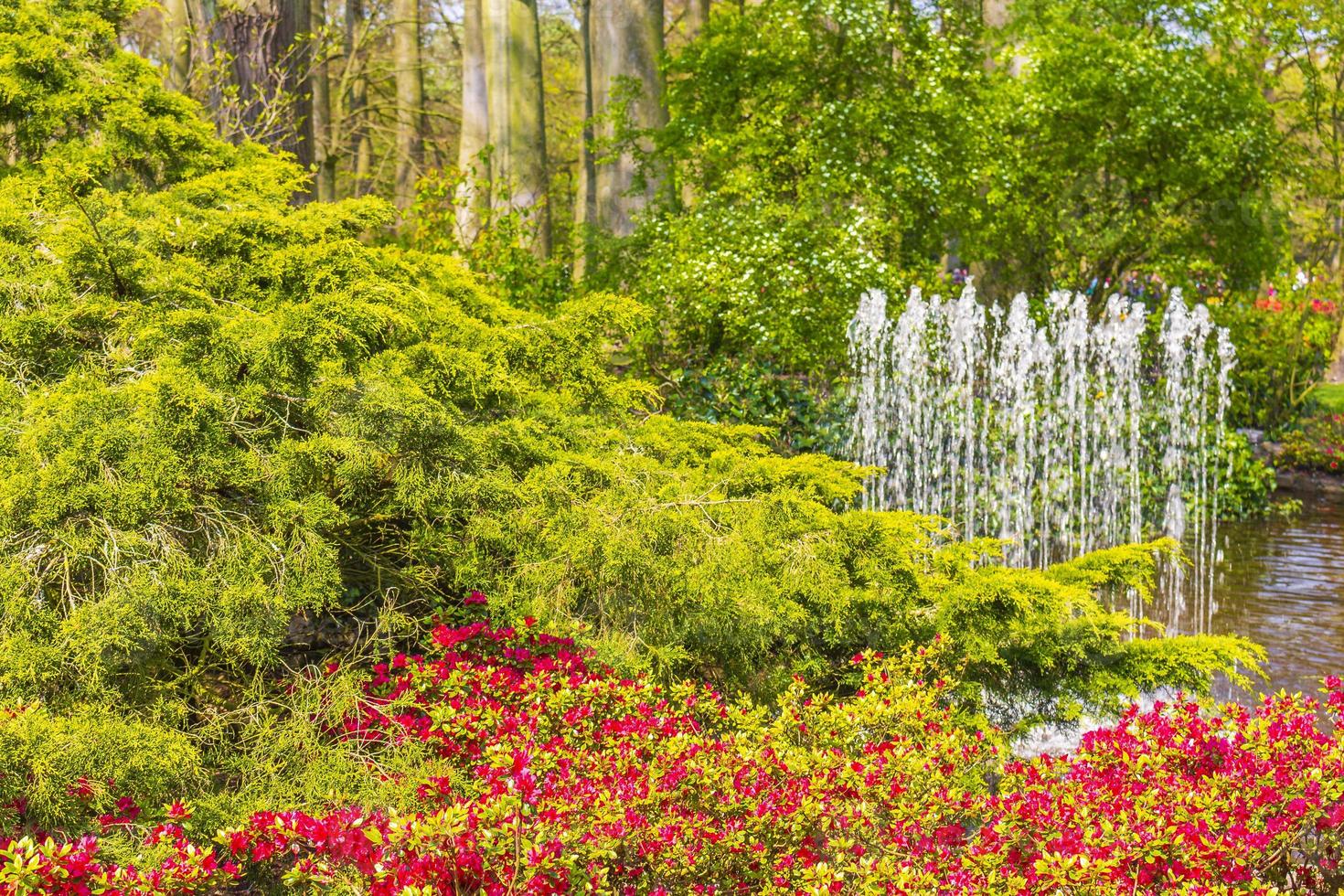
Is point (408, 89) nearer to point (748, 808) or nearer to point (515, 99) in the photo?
point (515, 99)

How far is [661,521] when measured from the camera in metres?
4.16

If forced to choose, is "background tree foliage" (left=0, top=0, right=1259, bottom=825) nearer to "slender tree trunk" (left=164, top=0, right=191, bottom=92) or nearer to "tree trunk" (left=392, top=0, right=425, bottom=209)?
"slender tree trunk" (left=164, top=0, right=191, bottom=92)

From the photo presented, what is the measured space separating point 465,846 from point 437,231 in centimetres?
923

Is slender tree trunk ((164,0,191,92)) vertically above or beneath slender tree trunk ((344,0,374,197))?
beneath

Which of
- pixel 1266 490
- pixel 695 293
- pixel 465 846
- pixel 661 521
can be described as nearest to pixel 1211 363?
pixel 1266 490

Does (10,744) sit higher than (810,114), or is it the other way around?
(810,114)

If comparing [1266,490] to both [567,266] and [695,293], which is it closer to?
[695,293]

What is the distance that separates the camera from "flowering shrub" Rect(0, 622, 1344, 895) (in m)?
2.71

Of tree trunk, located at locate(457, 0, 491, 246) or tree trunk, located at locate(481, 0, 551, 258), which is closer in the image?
tree trunk, located at locate(481, 0, 551, 258)

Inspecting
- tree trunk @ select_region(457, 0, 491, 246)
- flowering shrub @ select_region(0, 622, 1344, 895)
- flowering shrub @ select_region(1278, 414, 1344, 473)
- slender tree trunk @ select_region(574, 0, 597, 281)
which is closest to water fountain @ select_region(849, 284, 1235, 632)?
flowering shrub @ select_region(1278, 414, 1344, 473)

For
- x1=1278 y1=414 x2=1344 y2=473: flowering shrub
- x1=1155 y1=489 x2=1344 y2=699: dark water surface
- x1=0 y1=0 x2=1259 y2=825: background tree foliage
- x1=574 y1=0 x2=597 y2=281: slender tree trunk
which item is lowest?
x1=1155 y1=489 x2=1344 y2=699: dark water surface

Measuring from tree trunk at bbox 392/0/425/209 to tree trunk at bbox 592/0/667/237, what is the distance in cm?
475

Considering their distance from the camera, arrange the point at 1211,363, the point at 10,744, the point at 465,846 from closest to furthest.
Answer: the point at 465,846, the point at 10,744, the point at 1211,363

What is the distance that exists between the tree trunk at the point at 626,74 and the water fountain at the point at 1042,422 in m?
3.26
